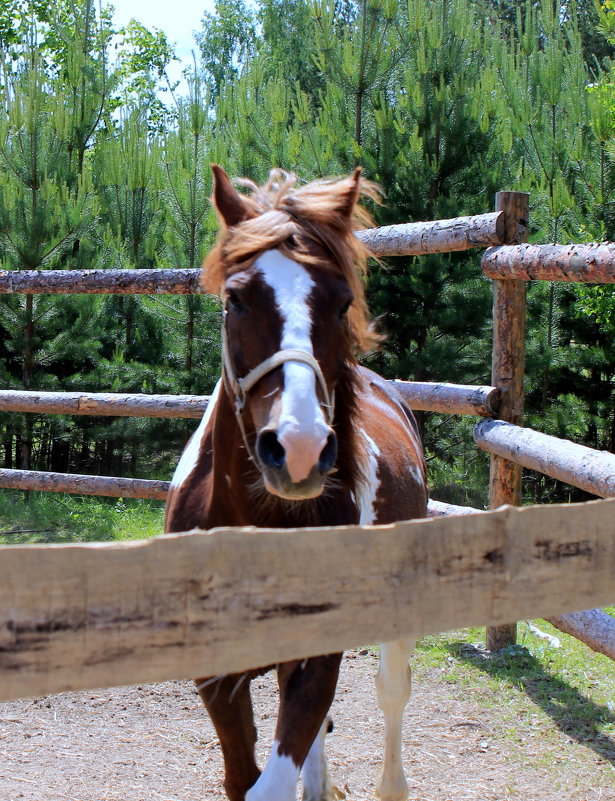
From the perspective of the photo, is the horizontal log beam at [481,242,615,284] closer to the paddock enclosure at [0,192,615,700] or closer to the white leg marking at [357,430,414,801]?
the white leg marking at [357,430,414,801]

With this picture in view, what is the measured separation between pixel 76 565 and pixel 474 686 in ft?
10.2

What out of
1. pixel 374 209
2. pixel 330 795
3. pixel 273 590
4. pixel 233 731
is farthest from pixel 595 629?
pixel 374 209

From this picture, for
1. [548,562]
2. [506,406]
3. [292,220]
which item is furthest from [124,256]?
[548,562]

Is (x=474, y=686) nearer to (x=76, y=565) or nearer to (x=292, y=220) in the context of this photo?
(x=292, y=220)

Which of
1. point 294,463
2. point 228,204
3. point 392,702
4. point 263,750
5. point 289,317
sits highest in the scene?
point 228,204

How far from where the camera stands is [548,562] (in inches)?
38.6

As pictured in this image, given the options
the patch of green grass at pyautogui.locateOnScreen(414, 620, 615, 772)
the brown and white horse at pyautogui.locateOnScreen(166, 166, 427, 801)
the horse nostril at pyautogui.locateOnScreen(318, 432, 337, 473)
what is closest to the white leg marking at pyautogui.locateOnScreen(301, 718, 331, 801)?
the brown and white horse at pyautogui.locateOnScreen(166, 166, 427, 801)

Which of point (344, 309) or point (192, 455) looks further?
point (192, 455)

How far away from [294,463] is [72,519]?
5443 mm

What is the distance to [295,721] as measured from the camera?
176 cm

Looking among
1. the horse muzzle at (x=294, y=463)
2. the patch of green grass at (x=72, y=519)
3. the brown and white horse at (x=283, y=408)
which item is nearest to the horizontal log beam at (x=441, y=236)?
the brown and white horse at (x=283, y=408)

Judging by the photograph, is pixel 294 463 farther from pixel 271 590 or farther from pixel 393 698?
pixel 393 698

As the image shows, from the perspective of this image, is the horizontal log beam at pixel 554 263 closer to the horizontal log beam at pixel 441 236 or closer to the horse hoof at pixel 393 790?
the horizontal log beam at pixel 441 236

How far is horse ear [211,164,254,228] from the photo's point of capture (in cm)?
210
